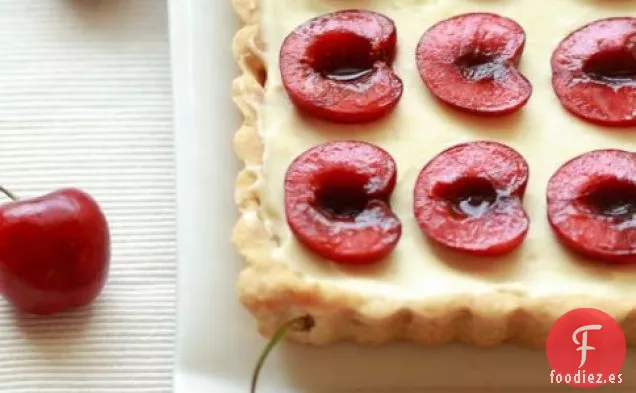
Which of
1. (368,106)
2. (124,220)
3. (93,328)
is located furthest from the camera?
(124,220)

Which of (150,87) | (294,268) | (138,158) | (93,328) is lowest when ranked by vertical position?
(93,328)

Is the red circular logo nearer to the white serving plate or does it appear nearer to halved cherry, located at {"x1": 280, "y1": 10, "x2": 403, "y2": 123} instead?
the white serving plate

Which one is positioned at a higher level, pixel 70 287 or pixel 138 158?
pixel 138 158

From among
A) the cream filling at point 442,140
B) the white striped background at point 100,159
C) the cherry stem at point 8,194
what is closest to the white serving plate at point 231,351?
the cream filling at point 442,140

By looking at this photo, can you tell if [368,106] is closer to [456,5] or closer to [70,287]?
[456,5]

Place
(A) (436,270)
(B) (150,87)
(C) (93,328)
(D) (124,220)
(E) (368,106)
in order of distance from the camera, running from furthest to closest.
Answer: (B) (150,87) → (D) (124,220) → (C) (93,328) → (E) (368,106) → (A) (436,270)

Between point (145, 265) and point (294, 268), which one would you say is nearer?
point (294, 268)

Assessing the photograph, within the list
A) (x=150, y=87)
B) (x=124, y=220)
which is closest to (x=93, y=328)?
(x=124, y=220)

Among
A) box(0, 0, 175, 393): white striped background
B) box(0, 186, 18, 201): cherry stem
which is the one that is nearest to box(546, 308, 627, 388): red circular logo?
box(0, 0, 175, 393): white striped background
